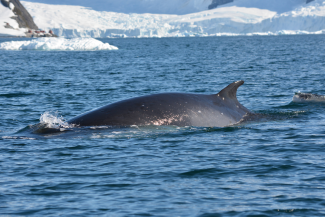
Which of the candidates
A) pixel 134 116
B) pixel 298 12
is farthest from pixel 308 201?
pixel 298 12

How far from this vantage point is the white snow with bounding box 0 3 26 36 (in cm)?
18162

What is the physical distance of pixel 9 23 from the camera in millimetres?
185125

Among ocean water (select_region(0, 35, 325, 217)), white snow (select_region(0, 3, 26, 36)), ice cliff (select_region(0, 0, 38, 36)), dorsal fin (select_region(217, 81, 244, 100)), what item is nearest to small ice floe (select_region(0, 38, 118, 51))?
ocean water (select_region(0, 35, 325, 217))

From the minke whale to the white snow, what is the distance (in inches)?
7268

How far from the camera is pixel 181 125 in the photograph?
10398 mm

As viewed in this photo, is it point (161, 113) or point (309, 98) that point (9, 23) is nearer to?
point (309, 98)

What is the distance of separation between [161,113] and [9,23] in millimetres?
189761

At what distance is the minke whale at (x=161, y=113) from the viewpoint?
398 inches

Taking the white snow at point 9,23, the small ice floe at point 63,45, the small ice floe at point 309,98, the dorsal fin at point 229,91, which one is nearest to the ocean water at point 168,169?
the dorsal fin at point 229,91

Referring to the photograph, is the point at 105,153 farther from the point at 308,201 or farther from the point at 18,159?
the point at 308,201

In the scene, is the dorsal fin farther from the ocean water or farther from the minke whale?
the ocean water

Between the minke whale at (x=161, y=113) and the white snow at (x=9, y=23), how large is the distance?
18461cm

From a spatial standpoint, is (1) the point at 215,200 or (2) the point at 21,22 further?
(2) the point at 21,22

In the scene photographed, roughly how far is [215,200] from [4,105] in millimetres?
12736
